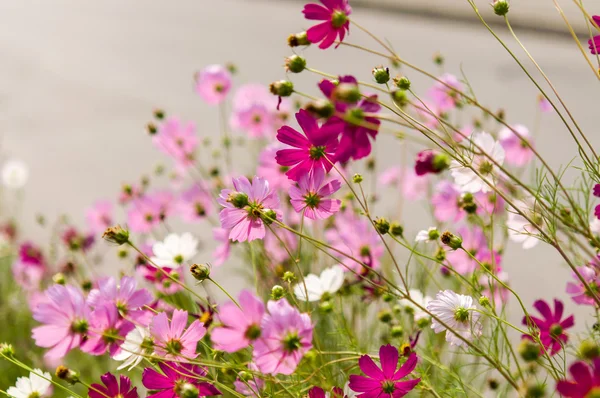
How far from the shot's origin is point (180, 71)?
2.04 m

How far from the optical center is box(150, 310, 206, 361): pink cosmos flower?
0.40 meters

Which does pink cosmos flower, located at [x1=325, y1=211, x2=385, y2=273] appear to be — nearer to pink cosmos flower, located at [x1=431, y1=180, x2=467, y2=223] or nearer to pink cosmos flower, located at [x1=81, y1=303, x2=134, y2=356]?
pink cosmos flower, located at [x1=431, y1=180, x2=467, y2=223]

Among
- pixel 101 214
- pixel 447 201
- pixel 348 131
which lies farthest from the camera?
pixel 101 214

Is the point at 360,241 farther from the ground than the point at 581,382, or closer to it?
closer to it

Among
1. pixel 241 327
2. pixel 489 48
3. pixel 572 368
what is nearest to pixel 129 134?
pixel 489 48

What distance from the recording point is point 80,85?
2.12 m

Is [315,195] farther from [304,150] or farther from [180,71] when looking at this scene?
[180,71]

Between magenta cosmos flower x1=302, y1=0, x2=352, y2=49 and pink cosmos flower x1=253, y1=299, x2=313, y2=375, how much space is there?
0.18 meters

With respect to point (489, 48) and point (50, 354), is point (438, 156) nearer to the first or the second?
point (50, 354)

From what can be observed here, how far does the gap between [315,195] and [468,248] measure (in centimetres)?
29

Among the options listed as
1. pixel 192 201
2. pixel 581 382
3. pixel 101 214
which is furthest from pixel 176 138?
pixel 581 382

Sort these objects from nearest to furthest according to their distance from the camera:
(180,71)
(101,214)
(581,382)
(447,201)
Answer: (581,382), (447,201), (101,214), (180,71)

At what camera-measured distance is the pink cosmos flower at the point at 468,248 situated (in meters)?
0.66

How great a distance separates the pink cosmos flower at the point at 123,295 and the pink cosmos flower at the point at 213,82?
0.46m
